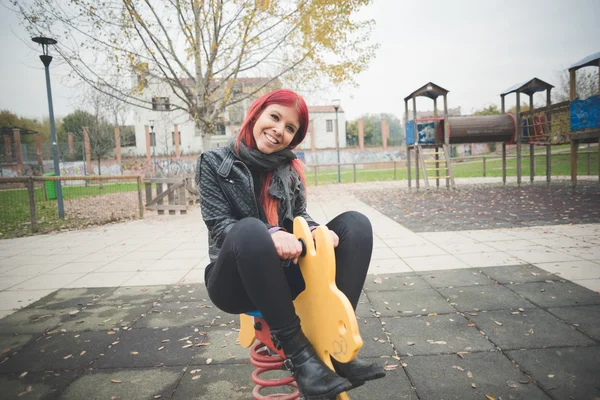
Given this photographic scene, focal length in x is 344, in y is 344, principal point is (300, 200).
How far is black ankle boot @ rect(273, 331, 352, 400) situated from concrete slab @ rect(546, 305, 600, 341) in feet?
6.52

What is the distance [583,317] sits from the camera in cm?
243

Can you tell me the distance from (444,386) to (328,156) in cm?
3553

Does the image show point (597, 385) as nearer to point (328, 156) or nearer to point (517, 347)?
point (517, 347)

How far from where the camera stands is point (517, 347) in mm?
2102

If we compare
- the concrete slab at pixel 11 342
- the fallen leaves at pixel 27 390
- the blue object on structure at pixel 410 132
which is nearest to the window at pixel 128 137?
the blue object on structure at pixel 410 132

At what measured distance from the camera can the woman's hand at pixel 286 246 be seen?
1271 millimetres

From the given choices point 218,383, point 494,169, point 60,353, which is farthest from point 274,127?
point 494,169

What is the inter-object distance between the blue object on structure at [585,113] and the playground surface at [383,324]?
21.8 feet

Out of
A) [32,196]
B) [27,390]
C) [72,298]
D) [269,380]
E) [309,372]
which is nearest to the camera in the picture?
[309,372]

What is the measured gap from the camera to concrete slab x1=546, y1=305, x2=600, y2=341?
7.37 ft

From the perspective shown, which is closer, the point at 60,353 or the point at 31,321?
the point at 60,353

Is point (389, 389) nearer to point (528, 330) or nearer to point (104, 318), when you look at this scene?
point (528, 330)

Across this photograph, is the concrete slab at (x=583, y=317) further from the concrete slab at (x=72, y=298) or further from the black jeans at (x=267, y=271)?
the concrete slab at (x=72, y=298)

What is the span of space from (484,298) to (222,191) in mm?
2458
